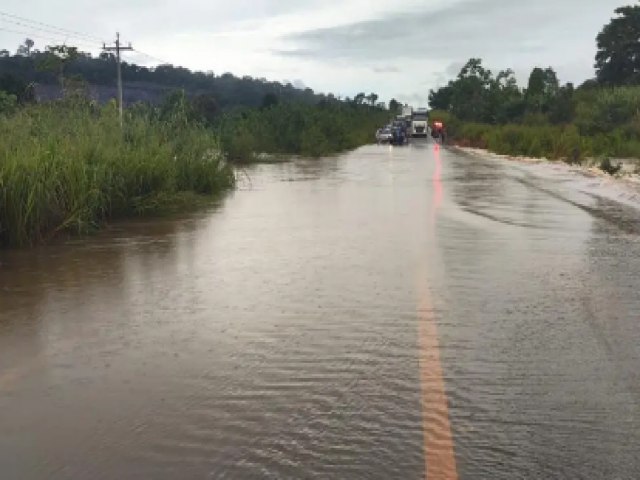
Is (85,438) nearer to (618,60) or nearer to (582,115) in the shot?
(582,115)

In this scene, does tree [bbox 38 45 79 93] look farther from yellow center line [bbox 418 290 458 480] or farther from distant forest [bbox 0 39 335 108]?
distant forest [bbox 0 39 335 108]

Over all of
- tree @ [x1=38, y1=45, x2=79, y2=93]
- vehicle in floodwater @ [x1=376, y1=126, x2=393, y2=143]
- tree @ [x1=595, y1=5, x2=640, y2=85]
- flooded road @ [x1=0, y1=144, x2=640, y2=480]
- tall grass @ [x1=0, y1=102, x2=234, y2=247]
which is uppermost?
tree @ [x1=595, y1=5, x2=640, y2=85]

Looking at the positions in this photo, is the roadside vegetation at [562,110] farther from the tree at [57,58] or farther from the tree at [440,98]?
the tree at [57,58]

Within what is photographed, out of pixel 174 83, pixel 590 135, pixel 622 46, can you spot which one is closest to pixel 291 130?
pixel 590 135

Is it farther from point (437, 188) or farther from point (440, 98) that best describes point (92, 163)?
point (440, 98)

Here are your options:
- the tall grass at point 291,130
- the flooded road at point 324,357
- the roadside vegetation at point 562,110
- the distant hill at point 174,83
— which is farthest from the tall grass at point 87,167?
the distant hill at point 174,83

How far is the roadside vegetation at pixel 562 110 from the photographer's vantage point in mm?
43062

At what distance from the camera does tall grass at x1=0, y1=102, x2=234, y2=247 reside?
11883 millimetres

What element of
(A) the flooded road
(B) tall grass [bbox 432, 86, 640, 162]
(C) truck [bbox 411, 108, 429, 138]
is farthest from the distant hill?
(A) the flooded road

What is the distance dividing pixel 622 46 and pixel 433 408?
363ft

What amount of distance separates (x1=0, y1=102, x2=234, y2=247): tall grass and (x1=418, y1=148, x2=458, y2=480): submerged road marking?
23.2ft

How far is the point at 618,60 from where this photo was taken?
106m

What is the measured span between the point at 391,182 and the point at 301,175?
5.68 m

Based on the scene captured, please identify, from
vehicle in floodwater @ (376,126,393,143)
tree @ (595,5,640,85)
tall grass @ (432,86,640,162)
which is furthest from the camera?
tree @ (595,5,640,85)
